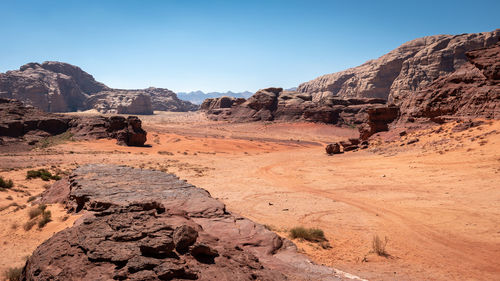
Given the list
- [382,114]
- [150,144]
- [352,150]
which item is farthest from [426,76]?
[150,144]

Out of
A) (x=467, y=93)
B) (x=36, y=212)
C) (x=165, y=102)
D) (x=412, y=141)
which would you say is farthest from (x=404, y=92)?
(x=165, y=102)

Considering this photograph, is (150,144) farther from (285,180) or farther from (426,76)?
(426,76)

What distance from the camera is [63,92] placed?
354 feet

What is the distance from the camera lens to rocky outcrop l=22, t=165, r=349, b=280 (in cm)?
365

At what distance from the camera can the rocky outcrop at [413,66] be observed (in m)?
69.2

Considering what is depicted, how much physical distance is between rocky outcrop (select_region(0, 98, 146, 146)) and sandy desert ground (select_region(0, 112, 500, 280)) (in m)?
8.97

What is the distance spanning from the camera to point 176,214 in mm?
6312

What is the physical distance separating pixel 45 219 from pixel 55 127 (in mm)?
A: 33905

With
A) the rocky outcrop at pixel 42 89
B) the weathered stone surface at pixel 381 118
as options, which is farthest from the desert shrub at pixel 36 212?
the rocky outcrop at pixel 42 89

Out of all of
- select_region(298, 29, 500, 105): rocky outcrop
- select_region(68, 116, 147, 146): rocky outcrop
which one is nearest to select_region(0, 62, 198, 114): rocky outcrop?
select_region(68, 116, 147, 146): rocky outcrop

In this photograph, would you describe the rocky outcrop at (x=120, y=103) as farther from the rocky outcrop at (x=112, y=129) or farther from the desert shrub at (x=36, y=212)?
the desert shrub at (x=36, y=212)

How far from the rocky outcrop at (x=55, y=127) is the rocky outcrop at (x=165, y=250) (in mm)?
28536

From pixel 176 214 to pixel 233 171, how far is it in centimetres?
1303

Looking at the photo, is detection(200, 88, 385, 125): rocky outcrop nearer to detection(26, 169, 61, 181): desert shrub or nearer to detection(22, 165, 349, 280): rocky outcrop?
detection(26, 169, 61, 181): desert shrub
